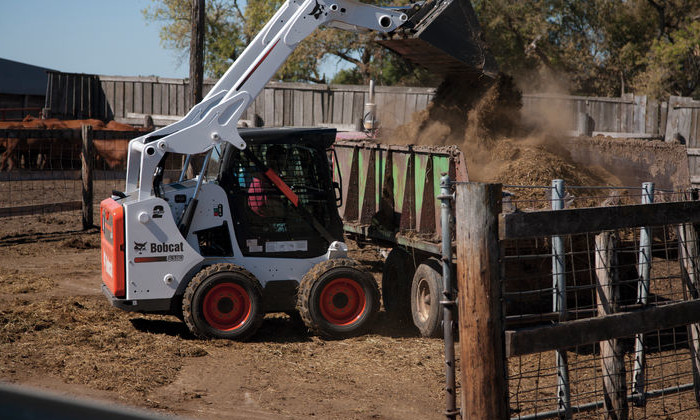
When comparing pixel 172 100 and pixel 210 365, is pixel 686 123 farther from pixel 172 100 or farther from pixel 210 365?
pixel 172 100

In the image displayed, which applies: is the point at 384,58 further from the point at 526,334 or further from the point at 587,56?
the point at 526,334

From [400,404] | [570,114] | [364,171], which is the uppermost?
[570,114]

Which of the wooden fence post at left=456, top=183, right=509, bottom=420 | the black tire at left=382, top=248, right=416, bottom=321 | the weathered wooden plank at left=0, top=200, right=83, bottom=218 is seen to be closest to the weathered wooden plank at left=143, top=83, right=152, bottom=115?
the weathered wooden plank at left=0, top=200, right=83, bottom=218

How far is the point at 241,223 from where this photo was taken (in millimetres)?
7574

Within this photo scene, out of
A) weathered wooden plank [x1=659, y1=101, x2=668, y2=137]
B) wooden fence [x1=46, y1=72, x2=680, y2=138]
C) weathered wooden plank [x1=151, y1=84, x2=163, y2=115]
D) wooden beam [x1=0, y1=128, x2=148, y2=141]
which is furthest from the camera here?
weathered wooden plank [x1=151, y1=84, x2=163, y2=115]

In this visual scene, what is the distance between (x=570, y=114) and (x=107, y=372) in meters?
15.2

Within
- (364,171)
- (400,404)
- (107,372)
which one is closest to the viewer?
(400,404)

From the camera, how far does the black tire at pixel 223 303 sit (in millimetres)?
7145

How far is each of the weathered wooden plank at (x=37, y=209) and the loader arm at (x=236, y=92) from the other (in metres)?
6.64

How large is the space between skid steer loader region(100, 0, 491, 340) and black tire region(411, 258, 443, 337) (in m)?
0.52

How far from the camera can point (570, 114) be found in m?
18.7

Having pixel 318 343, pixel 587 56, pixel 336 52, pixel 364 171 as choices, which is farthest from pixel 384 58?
pixel 318 343

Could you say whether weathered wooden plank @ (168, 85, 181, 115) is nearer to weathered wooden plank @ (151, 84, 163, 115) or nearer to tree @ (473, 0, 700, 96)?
weathered wooden plank @ (151, 84, 163, 115)

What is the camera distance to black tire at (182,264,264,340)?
7.14 metres
